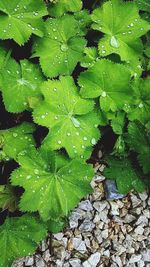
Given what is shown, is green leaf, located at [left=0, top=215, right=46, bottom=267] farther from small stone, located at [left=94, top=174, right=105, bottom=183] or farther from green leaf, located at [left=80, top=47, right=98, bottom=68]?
green leaf, located at [left=80, top=47, right=98, bottom=68]

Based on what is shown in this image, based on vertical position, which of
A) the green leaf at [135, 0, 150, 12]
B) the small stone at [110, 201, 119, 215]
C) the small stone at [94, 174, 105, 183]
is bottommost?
the small stone at [110, 201, 119, 215]

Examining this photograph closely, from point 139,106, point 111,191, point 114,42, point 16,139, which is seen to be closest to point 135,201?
point 111,191

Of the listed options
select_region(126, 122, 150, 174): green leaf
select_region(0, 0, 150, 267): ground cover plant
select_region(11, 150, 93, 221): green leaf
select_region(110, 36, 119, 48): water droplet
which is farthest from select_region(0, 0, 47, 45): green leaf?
select_region(126, 122, 150, 174): green leaf

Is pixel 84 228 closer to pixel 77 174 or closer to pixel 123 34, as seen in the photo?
pixel 77 174

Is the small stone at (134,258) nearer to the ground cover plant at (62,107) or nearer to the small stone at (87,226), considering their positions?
the small stone at (87,226)

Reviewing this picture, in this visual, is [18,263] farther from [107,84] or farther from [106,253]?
[107,84]

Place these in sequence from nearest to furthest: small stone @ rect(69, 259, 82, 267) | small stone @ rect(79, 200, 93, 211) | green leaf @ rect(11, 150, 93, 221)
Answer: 1. green leaf @ rect(11, 150, 93, 221)
2. small stone @ rect(69, 259, 82, 267)
3. small stone @ rect(79, 200, 93, 211)

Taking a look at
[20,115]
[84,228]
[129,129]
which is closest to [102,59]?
[129,129]
